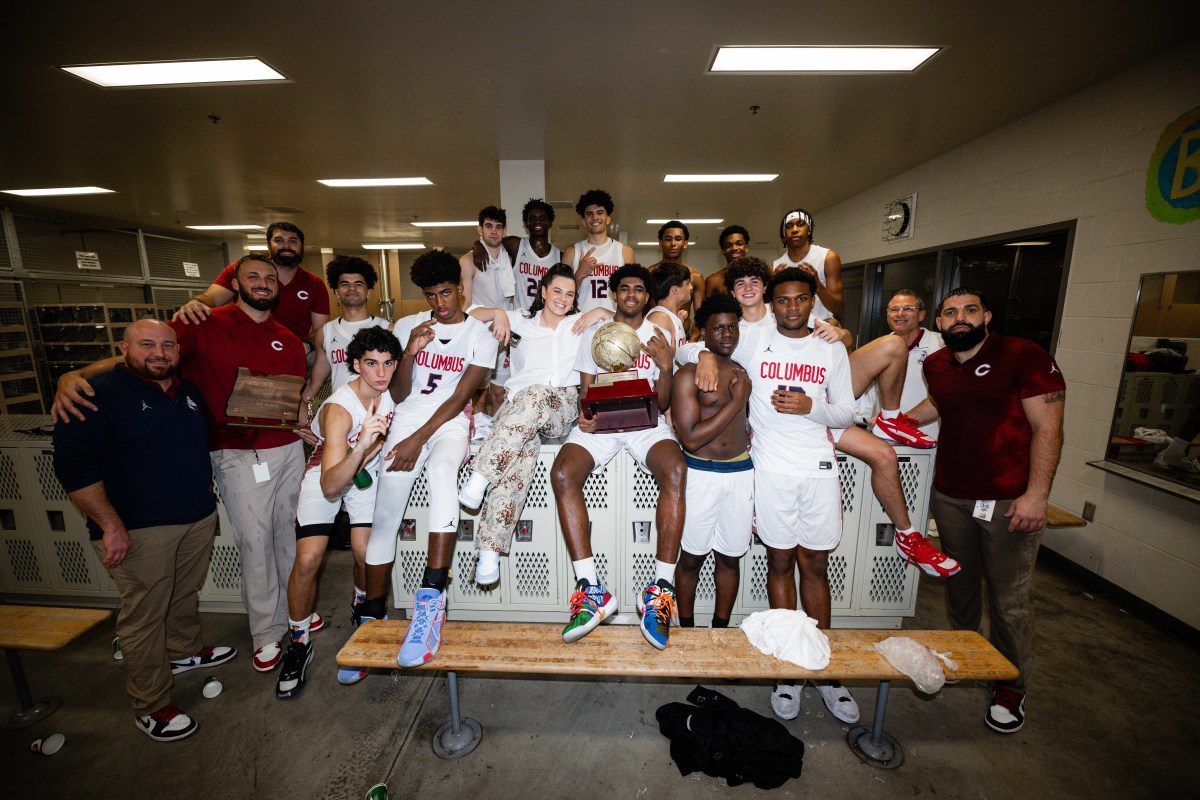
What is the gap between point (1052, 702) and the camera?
2.59m

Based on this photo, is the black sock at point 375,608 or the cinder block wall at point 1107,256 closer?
the black sock at point 375,608

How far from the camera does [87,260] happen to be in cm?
894

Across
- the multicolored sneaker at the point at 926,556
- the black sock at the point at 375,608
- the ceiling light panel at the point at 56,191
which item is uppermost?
the ceiling light panel at the point at 56,191

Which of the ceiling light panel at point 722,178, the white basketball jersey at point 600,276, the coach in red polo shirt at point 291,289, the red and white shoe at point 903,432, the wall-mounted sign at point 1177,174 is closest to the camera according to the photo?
the red and white shoe at point 903,432

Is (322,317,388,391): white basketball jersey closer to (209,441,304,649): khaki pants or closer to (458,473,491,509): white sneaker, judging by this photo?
Answer: (209,441,304,649): khaki pants

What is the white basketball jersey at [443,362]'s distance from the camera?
9.14ft

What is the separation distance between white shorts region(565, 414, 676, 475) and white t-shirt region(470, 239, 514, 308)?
2.28 metres

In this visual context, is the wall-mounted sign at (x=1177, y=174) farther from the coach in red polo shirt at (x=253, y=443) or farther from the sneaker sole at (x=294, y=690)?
the sneaker sole at (x=294, y=690)

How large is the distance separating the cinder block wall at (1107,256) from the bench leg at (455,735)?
15.0 feet

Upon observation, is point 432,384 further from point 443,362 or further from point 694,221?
point 694,221

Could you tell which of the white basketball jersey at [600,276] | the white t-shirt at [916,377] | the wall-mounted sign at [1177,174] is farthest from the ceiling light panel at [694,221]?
the white t-shirt at [916,377]

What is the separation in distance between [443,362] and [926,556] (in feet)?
9.83

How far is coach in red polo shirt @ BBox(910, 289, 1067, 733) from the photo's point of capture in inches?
90.3

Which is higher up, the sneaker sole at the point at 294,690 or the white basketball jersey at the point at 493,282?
the white basketball jersey at the point at 493,282
